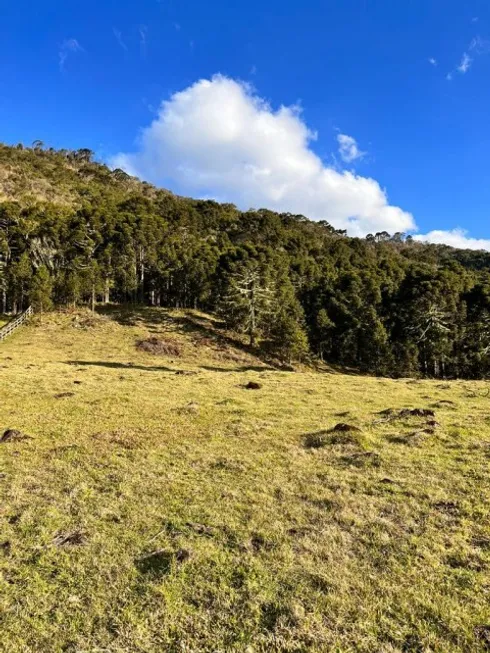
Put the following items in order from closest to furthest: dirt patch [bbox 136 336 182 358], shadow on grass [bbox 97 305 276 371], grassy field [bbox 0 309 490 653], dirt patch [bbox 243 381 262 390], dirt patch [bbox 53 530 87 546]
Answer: grassy field [bbox 0 309 490 653], dirt patch [bbox 53 530 87 546], dirt patch [bbox 243 381 262 390], dirt patch [bbox 136 336 182 358], shadow on grass [bbox 97 305 276 371]

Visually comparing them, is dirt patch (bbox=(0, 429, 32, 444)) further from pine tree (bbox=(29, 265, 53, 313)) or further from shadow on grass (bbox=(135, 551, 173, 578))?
pine tree (bbox=(29, 265, 53, 313))

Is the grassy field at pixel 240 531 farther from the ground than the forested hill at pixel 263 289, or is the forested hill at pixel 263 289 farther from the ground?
the forested hill at pixel 263 289

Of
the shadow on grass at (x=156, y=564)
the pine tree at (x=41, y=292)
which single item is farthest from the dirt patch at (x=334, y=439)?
the pine tree at (x=41, y=292)

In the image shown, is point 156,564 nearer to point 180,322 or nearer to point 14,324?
point 14,324

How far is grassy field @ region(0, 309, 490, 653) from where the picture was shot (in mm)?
6688

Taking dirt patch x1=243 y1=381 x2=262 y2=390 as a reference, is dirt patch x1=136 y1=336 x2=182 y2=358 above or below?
below

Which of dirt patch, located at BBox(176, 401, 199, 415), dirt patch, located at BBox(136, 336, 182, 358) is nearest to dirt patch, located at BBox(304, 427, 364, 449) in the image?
dirt patch, located at BBox(176, 401, 199, 415)

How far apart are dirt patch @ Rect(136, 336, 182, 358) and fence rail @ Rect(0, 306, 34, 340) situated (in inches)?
652

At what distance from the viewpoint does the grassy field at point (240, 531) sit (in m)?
6.69

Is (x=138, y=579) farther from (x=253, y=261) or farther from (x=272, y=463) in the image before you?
(x=253, y=261)

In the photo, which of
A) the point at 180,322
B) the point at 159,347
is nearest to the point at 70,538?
the point at 159,347

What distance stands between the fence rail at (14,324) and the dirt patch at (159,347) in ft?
54.4

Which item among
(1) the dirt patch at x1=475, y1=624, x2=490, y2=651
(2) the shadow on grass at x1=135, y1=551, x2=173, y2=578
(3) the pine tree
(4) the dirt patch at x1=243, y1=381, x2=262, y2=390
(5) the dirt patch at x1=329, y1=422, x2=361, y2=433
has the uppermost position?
(3) the pine tree

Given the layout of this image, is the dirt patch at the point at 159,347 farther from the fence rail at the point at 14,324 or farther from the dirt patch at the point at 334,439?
the dirt patch at the point at 334,439
